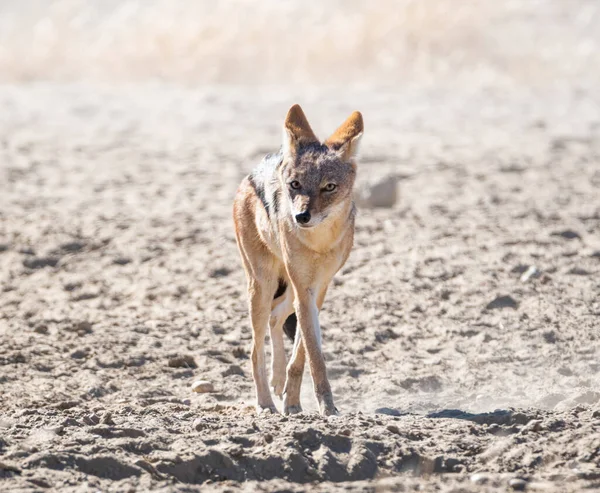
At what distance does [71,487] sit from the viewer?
442 centimetres

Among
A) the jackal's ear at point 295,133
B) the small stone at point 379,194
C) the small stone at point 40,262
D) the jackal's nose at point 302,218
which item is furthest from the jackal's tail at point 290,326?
the small stone at point 379,194

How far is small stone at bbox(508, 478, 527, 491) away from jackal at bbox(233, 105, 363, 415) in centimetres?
154

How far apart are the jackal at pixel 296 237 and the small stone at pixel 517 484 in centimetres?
154

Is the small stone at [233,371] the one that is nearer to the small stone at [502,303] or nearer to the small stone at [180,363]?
the small stone at [180,363]

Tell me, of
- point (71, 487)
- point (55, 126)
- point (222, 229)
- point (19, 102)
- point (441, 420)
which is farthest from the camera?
point (19, 102)

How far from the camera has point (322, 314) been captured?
793 cm

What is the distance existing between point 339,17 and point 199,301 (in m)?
14.6

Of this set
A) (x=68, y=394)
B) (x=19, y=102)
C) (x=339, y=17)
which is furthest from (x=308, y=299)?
(x=339, y=17)

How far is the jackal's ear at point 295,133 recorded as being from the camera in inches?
240

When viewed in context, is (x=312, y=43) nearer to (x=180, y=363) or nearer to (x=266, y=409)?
(x=180, y=363)

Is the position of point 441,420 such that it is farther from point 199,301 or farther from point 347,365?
point 199,301

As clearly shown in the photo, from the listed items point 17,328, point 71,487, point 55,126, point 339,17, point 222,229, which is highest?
point 339,17

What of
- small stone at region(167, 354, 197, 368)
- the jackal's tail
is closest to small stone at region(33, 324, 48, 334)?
small stone at region(167, 354, 197, 368)

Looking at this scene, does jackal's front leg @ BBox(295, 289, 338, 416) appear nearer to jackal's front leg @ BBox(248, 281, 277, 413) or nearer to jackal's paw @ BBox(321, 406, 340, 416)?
jackal's paw @ BBox(321, 406, 340, 416)
